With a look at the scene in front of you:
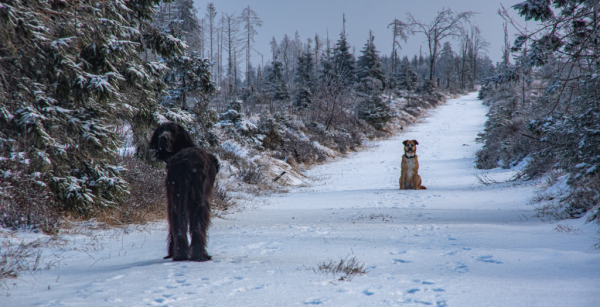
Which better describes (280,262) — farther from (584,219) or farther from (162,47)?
(162,47)

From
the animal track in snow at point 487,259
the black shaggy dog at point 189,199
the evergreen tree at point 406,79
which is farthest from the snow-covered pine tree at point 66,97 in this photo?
the evergreen tree at point 406,79

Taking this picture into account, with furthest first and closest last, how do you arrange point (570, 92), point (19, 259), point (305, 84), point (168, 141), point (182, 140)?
point (305, 84) < point (570, 92) < point (182, 140) < point (168, 141) < point (19, 259)

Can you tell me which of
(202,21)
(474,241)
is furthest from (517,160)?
(202,21)

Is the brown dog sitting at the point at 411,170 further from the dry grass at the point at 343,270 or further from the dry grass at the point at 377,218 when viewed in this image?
the dry grass at the point at 343,270

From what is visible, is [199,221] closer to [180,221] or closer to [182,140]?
[180,221]

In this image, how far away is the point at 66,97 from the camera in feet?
15.0

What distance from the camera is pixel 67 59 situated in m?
4.27

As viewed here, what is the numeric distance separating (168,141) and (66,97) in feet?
7.92

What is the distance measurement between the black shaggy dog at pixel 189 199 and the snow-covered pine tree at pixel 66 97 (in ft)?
6.88

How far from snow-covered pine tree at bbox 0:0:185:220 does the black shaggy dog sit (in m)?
2.10

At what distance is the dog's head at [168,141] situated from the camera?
3258 mm

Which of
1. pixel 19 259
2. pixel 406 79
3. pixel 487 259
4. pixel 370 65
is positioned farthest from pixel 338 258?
pixel 406 79

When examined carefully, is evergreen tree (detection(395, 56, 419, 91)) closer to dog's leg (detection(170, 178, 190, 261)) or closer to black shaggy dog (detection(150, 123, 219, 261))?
black shaggy dog (detection(150, 123, 219, 261))

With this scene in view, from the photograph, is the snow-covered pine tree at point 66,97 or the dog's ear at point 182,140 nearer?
the dog's ear at point 182,140
